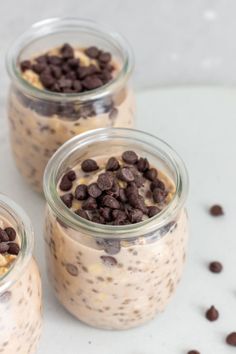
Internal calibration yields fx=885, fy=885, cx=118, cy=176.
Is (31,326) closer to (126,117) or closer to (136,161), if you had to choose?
(136,161)

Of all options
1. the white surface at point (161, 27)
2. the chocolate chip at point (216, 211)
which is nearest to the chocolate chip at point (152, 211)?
the chocolate chip at point (216, 211)

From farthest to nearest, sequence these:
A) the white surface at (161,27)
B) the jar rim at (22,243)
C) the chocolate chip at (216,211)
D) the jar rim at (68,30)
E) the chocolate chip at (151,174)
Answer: the white surface at (161,27) → the chocolate chip at (216,211) → the jar rim at (68,30) → the chocolate chip at (151,174) → the jar rim at (22,243)

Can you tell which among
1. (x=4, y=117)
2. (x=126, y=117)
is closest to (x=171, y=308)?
Answer: (x=126, y=117)

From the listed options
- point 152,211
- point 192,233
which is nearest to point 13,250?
point 152,211

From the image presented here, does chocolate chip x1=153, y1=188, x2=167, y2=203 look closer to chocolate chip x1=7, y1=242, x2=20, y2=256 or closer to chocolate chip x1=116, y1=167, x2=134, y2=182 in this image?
chocolate chip x1=116, y1=167, x2=134, y2=182

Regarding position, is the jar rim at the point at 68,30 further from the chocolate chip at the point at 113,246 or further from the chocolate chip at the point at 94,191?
the chocolate chip at the point at 113,246

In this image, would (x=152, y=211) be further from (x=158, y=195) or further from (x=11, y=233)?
(x=11, y=233)

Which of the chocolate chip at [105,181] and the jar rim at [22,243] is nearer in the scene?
the jar rim at [22,243]
